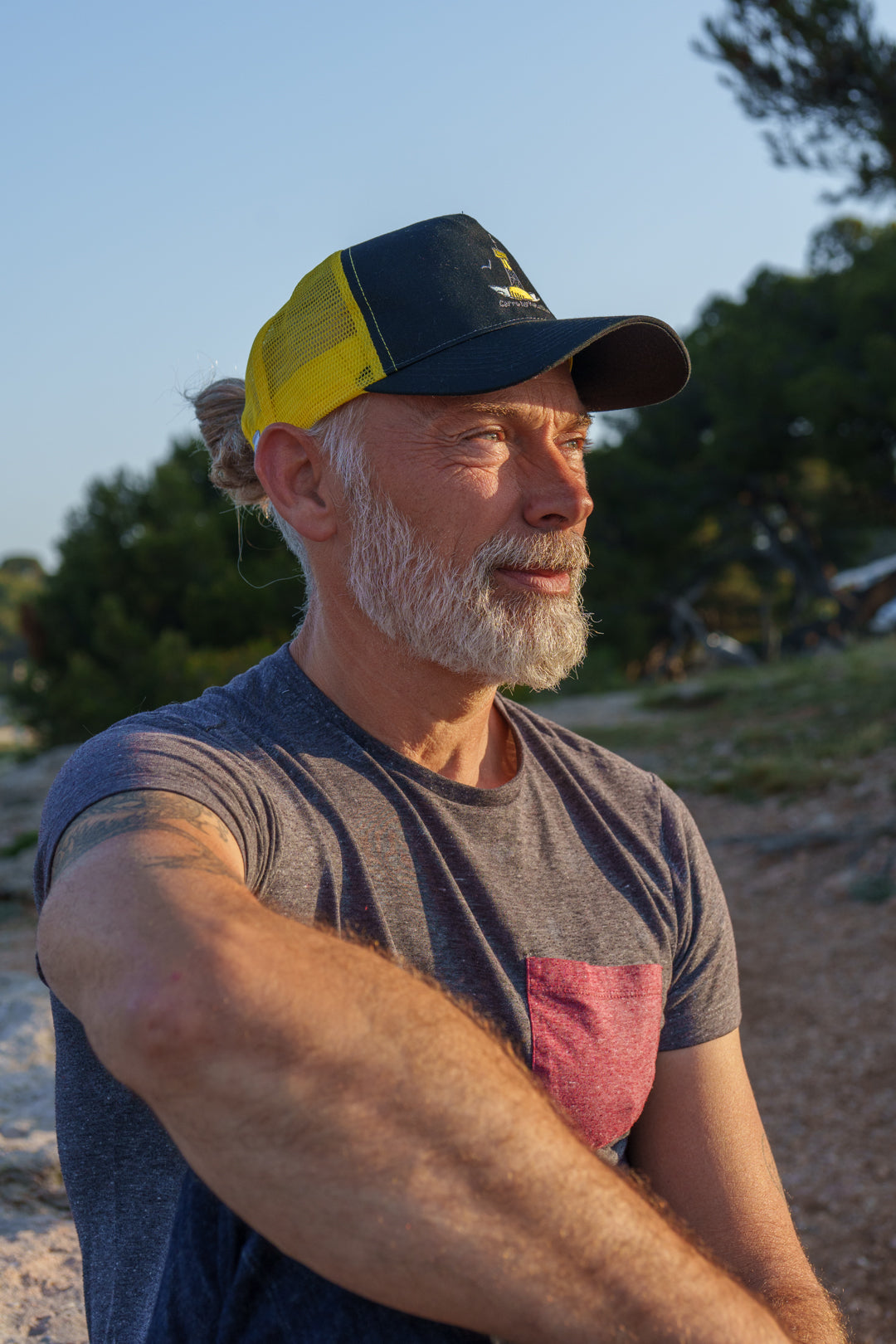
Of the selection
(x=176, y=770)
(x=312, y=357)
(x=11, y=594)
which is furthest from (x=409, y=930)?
(x=11, y=594)

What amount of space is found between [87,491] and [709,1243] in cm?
1322

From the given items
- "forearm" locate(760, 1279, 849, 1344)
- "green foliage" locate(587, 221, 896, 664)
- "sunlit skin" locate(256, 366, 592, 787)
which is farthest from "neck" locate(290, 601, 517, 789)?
"green foliage" locate(587, 221, 896, 664)

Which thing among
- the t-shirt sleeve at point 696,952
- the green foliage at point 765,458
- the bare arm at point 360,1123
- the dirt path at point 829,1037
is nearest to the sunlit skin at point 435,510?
the t-shirt sleeve at point 696,952

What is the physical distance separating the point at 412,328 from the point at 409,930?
0.79m

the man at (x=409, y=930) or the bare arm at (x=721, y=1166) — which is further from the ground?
the man at (x=409, y=930)

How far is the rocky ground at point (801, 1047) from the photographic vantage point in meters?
1.94

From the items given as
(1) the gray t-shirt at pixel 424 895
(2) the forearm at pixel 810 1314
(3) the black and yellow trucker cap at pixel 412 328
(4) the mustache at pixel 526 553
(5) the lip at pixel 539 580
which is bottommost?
(2) the forearm at pixel 810 1314

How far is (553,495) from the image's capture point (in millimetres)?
1514

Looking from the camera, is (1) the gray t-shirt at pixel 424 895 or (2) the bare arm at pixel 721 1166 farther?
(2) the bare arm at pixel 721 1166

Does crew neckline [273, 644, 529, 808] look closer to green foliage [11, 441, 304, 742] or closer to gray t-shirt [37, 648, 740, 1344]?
gray t-shirt [37, 648, 740, 1344]

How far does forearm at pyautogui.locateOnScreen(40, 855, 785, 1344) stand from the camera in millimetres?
831

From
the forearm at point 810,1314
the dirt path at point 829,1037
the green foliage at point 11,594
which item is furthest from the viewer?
the green foliage at point 11,594

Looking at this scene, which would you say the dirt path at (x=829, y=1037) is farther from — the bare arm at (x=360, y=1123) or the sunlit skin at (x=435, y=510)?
the sunlit skin at (x=435, y=510)

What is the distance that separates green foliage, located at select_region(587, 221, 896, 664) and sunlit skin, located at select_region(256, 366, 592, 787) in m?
13.8
